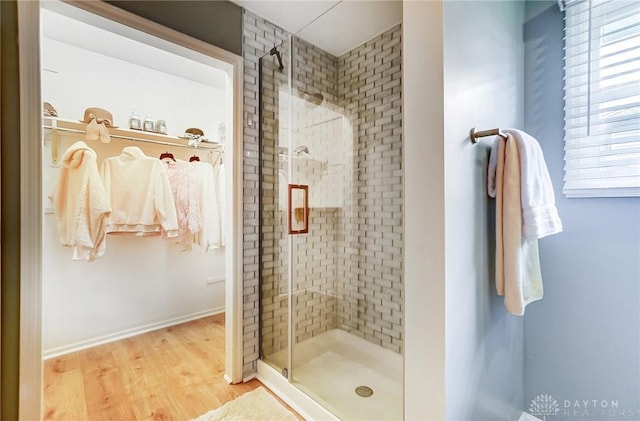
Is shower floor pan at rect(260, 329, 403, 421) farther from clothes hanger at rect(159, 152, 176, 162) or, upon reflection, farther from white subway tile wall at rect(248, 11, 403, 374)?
clothes hanger at rect(159, 152, 176, 162)

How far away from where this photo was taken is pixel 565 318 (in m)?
1.42

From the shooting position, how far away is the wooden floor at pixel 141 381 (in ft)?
5.15

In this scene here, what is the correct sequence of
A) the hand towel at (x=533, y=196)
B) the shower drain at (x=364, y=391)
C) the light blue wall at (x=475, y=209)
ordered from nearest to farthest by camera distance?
1. the light blue wall at (x=475, y=209)
2. the hand towel at (x=533, y=196)
3. the shower drain at (x=364, y=391)

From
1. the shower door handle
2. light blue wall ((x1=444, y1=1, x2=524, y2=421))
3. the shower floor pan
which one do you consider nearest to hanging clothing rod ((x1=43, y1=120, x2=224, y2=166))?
the shower door handle

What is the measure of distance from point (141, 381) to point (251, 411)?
86 cm

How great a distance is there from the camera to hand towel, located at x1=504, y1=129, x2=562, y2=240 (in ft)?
3.53

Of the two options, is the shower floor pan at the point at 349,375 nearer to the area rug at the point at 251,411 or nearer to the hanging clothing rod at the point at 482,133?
the area rug at the point at 251,411

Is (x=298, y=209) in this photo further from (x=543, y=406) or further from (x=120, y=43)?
(x=120, y=43)

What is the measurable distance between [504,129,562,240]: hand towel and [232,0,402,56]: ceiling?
1236 millimetres

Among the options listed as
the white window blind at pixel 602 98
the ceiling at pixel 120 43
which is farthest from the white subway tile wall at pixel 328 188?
the white window blind at pixel 602 98

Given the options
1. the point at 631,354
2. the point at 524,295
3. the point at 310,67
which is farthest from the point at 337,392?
the point at 310,67

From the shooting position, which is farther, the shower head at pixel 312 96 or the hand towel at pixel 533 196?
the shower head at pixel 312 96

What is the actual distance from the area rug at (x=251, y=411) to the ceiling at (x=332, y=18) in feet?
8.13

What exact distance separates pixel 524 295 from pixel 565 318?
455mm
